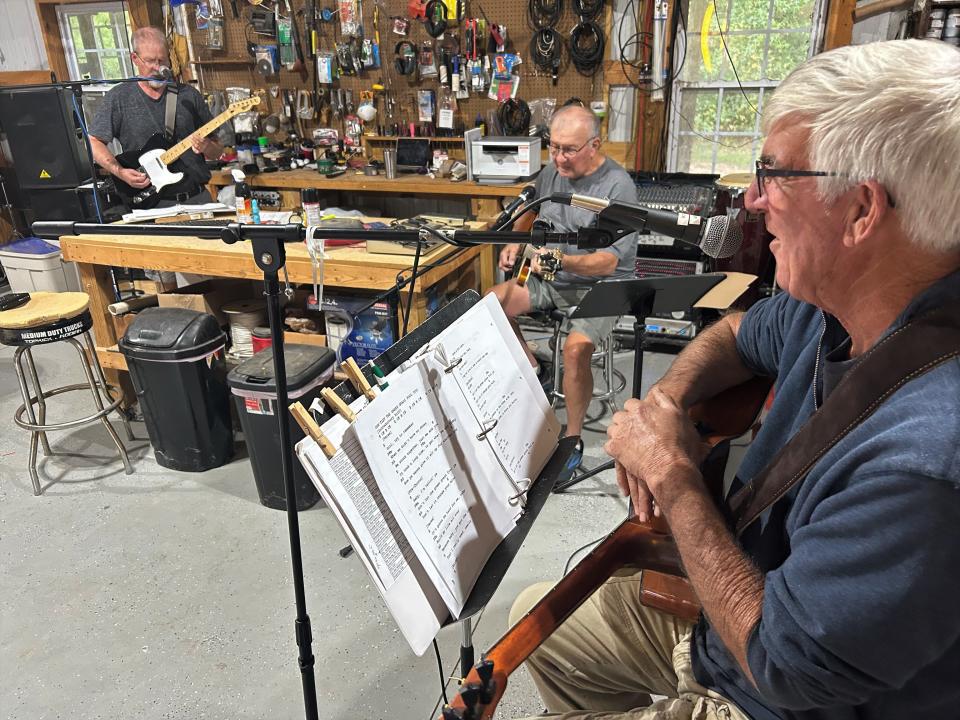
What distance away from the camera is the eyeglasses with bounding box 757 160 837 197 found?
81cm

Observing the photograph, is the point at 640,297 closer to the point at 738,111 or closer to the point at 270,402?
the point at 270,402

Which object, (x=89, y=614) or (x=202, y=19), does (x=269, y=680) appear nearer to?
(x=89, y=614)

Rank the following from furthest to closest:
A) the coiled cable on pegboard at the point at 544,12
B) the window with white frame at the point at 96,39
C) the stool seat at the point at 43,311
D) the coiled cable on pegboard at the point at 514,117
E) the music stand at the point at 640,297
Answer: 1. the window with white frame at the point at 96,39
2. the coiled cable on pegboard at the point at 514,117
3. the coiled cable on pegboard at the point at 544,12
4. the stool seat at the point at 43,311
5. the music stand at the point at 640,297

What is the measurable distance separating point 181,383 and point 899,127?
2.53m

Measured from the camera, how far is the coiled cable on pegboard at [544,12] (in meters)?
4.13

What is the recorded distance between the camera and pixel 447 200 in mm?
4805

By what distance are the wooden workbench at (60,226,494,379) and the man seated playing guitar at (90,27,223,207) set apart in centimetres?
85

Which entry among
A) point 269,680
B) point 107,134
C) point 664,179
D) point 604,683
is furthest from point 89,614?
point 664,179

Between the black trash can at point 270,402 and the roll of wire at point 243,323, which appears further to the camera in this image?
the roll of wire at point 243,323

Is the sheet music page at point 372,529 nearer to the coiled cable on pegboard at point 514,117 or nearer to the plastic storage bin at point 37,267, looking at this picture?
the coiled cable on pegboard at point 514,117

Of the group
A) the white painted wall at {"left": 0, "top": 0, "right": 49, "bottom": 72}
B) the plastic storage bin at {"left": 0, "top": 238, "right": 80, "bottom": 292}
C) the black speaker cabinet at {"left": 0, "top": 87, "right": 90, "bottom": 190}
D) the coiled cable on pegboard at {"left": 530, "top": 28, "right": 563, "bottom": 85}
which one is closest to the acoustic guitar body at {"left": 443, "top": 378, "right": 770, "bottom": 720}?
the coiled cable on pegboard at {"left": 530, "top": 28, "right": 563, "bottom": 85}

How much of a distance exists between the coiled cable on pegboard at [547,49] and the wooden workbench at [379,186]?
891 mm

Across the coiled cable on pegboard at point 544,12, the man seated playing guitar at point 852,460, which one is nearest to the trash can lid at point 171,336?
the man seated playing guitar at point 852,460

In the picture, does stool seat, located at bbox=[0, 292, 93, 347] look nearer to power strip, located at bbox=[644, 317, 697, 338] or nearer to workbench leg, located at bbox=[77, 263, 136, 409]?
workbench leg, located at bbox=[77, 263, 136, 409]
